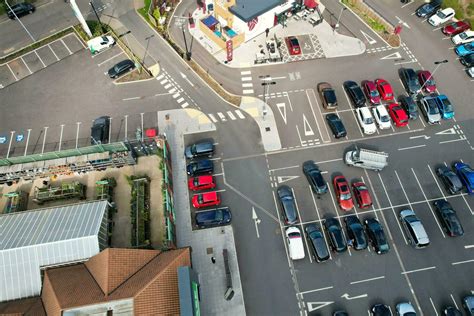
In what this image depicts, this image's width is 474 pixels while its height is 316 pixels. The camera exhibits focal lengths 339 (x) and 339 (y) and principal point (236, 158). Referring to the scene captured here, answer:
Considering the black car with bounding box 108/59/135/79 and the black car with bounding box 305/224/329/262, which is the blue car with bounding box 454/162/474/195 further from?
the black car with bounding box 108/59/135/79

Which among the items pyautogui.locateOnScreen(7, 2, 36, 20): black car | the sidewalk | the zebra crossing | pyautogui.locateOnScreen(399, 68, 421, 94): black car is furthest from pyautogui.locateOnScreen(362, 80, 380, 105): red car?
pyautogui.locateOnScreen(7, 2, 36, 20): black car

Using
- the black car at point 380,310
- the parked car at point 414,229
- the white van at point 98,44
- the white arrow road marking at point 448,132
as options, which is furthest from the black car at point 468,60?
the white van at point 98,44

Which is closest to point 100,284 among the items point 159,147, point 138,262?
point 138,262

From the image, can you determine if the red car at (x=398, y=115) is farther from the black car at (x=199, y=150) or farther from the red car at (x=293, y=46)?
the black car at (x=199, y=150)

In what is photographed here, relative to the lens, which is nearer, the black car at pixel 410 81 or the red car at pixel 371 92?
the red car at pixel 371 92

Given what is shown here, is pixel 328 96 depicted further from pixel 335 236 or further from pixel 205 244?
pixel 205 244

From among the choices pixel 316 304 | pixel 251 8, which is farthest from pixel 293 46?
pixel 316 304
